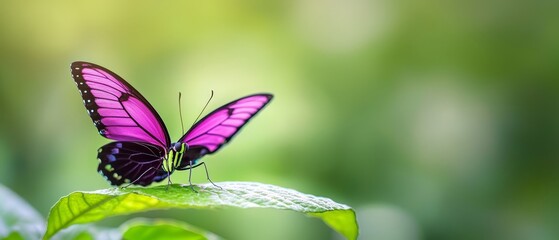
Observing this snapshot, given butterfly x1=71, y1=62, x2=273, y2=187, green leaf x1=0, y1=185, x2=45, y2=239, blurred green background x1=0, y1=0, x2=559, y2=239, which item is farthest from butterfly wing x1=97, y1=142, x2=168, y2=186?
blurred green background x1=0, y1=0, x2=559, y2=239

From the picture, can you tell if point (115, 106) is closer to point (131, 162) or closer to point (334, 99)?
point (131, 162)

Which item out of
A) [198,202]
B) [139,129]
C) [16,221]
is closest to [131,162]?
[139,129]

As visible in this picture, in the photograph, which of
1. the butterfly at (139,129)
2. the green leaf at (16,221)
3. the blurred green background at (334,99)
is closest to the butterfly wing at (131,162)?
the butterfly at (139,129)

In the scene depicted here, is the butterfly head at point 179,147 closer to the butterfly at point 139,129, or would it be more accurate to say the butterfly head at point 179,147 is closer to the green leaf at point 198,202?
the butterfly at point 139,129

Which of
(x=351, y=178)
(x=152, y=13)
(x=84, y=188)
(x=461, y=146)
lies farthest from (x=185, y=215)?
(x=461, y=146)

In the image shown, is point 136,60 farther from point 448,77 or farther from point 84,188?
point 448,77

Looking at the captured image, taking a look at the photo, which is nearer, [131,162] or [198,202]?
[198,202]
